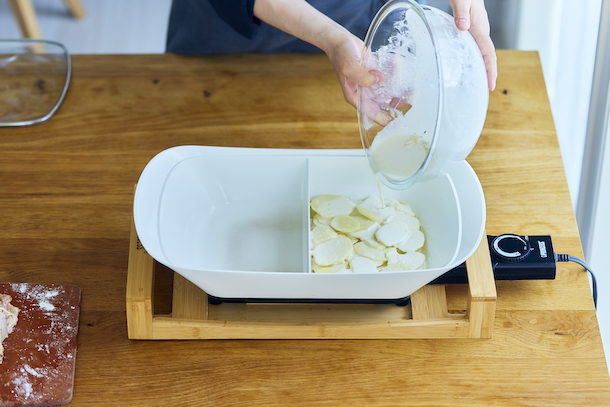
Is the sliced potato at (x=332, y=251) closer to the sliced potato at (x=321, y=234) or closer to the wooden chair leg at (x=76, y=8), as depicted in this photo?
the sliced potato at (x=321, y=234)

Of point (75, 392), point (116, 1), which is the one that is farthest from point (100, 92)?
point (116, 1)

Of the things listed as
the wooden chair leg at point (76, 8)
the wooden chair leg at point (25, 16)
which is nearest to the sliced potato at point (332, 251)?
the wooden chair leg at point (25, 16)

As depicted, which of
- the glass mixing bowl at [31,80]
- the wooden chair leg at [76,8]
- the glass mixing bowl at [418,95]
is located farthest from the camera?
the wooden chair leg at [76,8]

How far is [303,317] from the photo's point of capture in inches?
28.5

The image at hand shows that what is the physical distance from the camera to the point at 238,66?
109cm

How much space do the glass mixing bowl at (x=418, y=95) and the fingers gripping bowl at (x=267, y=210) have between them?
0.29 feet

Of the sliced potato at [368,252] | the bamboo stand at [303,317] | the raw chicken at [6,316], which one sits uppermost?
the sliced potato at [368,252]

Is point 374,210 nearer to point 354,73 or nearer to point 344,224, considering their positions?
point 344,224

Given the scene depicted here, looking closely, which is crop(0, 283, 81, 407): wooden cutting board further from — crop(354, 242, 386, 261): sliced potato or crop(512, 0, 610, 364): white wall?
crop(512, 0, 610, 364): white wall

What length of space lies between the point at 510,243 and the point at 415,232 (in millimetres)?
131

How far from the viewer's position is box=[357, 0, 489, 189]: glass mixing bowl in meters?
0.56

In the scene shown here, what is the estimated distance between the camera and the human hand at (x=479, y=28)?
67 centimetres

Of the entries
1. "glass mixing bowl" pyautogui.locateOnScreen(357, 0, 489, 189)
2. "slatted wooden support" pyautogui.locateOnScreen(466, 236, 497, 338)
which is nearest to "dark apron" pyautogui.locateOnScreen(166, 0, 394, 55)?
"glass mixing bowl" pyautogui.locateOnScreen(357, 0, 489, 189)

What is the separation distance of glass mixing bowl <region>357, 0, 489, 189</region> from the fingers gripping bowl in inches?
3.5
